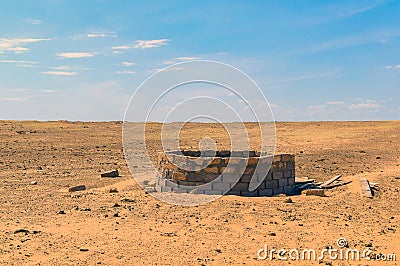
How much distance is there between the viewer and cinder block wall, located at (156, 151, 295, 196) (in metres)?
10.1

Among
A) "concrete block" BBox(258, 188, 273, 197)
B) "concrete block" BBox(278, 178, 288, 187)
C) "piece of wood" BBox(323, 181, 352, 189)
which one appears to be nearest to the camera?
"concrete block" BBox(258, 188, 273, 197)

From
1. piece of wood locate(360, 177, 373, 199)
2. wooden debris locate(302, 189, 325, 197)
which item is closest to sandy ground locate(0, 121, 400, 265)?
piece of wood locate(360, 177, 373, 199)

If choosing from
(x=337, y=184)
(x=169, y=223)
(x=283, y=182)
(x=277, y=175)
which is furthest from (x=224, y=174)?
(x=337, y=184)

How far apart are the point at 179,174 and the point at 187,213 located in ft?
6.23

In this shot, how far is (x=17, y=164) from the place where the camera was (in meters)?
17.3

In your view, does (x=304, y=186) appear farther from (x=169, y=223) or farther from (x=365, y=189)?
(x=169, y=223)

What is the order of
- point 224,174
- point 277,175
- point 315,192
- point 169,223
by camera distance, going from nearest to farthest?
point 169,223 → point 224,174 → point 315,192 → point 277,175

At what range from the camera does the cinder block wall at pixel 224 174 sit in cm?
1009

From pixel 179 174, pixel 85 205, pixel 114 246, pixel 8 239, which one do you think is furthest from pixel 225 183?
pixel 8 239

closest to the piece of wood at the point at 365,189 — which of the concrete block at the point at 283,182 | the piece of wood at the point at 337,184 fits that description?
the piece of wood at the point at 337,184

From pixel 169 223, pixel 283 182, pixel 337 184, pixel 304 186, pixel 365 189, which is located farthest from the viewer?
pixel 304 186

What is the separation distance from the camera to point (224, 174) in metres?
10.1

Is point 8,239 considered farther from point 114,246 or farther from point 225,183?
point 225,183

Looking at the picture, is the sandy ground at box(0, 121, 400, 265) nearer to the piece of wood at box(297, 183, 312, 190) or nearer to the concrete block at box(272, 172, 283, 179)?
the concrete block at box(272, 172, 283, 179)
